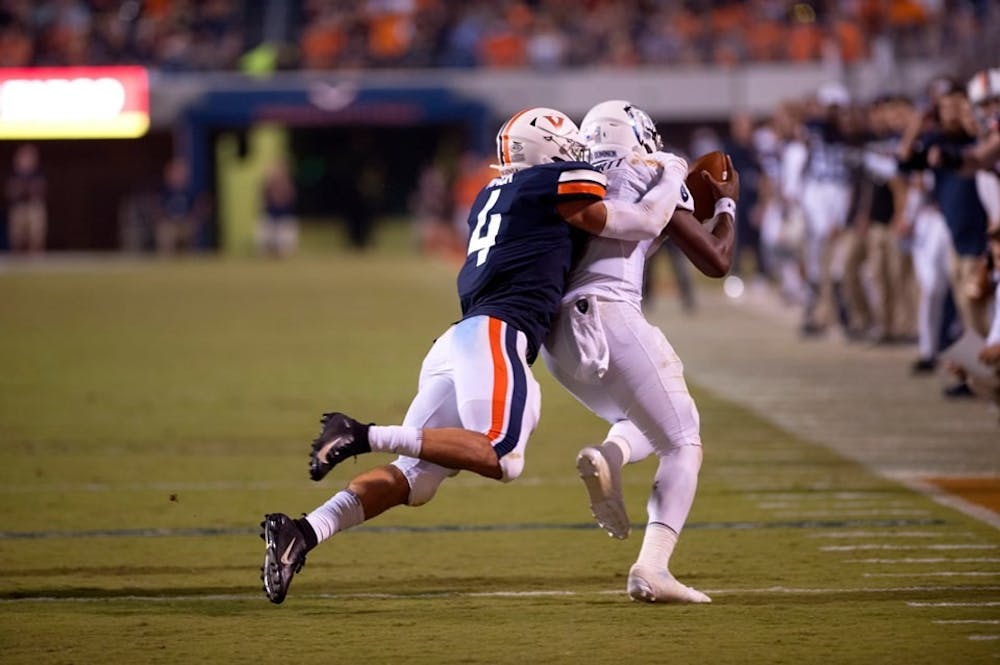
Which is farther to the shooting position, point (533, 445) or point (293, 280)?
point (293, 280)

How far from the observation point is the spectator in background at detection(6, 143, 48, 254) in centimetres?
3106

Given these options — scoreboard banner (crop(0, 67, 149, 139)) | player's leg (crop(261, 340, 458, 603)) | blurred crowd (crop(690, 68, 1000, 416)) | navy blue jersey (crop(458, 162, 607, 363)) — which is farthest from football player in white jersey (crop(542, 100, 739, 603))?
scoreboard banner (crop(0, 67, 149, 139))

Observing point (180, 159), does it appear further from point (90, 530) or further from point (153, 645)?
point (153, 645)

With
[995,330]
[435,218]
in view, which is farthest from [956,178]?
[435,218]

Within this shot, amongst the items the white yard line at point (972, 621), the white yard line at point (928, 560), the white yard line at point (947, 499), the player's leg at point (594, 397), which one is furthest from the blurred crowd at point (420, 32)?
the white yard line at point (972, 621)

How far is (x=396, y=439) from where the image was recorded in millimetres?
4910

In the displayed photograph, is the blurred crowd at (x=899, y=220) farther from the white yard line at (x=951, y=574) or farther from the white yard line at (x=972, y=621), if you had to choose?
the white yard line at (x=972, y=621)

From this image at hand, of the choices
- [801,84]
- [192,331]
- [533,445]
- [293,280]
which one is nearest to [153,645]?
[533,445]

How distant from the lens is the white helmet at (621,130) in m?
5.44

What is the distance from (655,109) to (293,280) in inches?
339

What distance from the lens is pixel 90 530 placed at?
6.64m

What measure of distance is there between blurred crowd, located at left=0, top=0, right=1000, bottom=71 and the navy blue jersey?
23919mm

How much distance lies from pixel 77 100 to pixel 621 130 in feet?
87.0

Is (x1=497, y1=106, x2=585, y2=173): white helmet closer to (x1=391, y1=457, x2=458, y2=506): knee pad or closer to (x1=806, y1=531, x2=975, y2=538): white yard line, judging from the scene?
(x1=391, y1=457, x2=458, y2=506): knee pad
